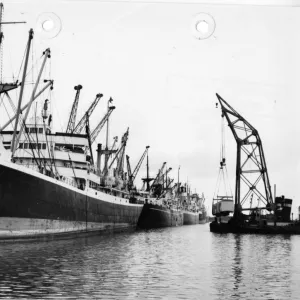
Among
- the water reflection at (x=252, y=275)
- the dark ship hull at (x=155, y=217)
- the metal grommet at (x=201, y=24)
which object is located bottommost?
the water reflection at (x=252, y=275)

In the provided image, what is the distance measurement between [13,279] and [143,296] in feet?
10.0

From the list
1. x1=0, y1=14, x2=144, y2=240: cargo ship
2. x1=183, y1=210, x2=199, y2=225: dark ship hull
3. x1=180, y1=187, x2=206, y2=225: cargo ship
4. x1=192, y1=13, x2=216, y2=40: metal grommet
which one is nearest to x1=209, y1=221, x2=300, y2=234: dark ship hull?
x1=0, y1=14, x2=144, y2=240: cargo ship

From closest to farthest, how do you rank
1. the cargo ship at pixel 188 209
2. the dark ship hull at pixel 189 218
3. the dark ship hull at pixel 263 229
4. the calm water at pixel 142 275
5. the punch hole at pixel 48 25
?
1. the calm water at pixel 142 275
2. the punch hole at pixel 48 25
3. the dark ship hull at pixel 263 229
4. the dark ship hull at pixel 189 218
5. the cargo ship at pixel 188 209

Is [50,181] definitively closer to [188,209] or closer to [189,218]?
[189,218]

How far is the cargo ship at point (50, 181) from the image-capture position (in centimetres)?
1983

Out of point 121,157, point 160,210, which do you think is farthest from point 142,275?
point 160,210

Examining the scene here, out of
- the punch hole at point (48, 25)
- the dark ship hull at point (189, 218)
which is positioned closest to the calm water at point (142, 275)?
the punch hole at point (48, 25)

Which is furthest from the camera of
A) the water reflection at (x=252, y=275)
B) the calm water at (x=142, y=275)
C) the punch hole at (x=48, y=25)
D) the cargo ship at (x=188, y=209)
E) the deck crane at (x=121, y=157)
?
the cargo ship at (x=188, y=209)

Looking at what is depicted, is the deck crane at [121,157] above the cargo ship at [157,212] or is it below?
above

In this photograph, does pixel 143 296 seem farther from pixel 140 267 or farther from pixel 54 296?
pixel 140 267

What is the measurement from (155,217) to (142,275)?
39.9 m

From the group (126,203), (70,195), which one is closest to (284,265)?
(70,195)

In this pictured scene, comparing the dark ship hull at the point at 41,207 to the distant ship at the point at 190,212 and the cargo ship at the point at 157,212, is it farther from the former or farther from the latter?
the distant ship at the point at 190,212

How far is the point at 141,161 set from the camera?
55094 mm
